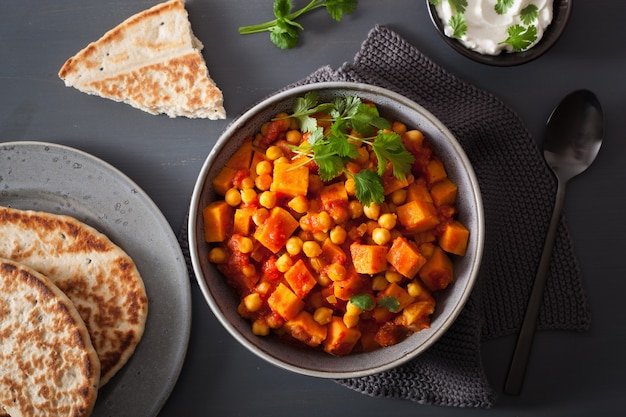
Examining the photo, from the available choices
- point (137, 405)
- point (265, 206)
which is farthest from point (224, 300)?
point (137, 405)

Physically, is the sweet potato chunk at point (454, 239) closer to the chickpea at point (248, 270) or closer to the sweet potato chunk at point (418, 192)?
A: the sweet potato chunk at point (418, 192)

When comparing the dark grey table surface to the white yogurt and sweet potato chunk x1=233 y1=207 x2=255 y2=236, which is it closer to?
the white yogurt

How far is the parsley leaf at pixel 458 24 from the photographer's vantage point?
117 inches

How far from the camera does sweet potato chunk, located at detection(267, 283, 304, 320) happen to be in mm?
2664

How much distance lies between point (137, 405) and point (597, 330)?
2357 millimetres

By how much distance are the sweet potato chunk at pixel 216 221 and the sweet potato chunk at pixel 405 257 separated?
0.76 metres

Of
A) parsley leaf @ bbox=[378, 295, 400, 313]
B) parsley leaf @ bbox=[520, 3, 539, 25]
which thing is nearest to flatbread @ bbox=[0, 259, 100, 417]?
parsley leaf @ bbox=[378, 295, 400, 313]

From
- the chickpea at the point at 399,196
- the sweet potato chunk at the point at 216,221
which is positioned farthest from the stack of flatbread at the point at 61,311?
the chickpea at the point at 399,196

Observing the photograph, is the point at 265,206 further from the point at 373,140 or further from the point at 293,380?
the point at 293,380

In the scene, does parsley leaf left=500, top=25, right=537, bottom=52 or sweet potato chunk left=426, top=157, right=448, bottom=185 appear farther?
parsley leaf left=500, top=25, right=537, bottom=52

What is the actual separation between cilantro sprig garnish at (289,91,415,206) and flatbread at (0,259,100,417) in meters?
1.39

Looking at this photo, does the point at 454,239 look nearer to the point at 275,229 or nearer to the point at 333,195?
the point at 333,195

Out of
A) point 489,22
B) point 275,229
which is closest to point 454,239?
point 275,229

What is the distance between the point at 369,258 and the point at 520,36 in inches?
51.6
